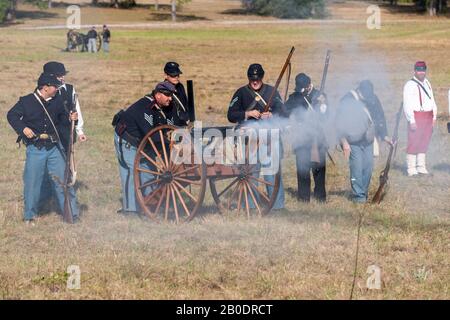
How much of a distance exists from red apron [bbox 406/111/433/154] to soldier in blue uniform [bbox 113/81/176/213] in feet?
15.3

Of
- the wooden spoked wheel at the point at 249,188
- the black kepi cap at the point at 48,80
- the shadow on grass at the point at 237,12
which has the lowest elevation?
the shadow on grass at the point at 237,12

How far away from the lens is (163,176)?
946 cm

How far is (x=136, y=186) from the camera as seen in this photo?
31.3ft

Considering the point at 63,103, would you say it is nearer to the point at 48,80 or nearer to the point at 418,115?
the point at 48,80

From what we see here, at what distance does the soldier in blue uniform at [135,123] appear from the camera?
960cm

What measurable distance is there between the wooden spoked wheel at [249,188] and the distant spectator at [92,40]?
3460cm

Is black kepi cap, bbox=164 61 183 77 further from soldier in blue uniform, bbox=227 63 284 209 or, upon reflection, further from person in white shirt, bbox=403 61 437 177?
person in white shirt, bbox=403 61 437 177

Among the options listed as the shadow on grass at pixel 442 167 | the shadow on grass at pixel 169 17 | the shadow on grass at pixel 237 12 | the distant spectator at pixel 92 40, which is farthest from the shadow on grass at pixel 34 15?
the shadow on grass at pixel 442 167

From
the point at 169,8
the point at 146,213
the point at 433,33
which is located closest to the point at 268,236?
the point at 146,213

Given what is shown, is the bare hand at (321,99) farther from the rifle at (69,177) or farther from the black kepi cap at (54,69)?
the black kepi cap at (54,69)

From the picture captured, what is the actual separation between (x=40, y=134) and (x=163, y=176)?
1.41 metres

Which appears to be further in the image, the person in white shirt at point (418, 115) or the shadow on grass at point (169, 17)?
the shadow on grass at point (169, 17)

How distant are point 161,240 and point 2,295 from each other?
2243 millimetres
